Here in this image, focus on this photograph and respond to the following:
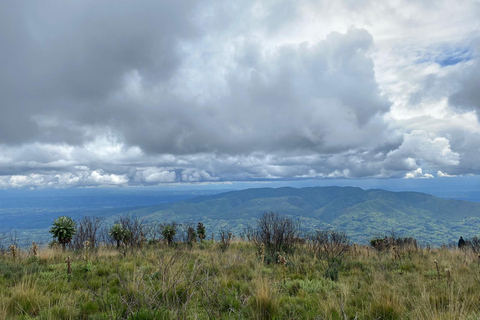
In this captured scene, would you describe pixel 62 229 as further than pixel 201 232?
No

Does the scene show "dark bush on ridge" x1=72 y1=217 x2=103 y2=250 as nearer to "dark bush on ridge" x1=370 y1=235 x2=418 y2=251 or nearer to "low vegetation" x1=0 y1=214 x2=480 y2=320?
"low vegetation" x1=0 y1=214 x2=480 y2=320

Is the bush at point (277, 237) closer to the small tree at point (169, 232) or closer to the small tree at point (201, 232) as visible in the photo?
the small tree at point (201, 232)

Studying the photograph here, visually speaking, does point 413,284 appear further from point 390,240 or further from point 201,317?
point 390,240

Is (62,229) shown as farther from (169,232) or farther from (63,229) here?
(169,232)

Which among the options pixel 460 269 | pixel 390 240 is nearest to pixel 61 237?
pixel 460 269

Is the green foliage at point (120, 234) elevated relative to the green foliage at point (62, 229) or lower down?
lower down

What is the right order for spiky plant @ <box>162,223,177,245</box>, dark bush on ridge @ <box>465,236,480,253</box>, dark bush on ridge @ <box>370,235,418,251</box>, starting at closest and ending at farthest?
dark bush on ridge @ <box>465,236,480,253</box> < dark bush on ridge @ <box>370,235,418,251</box> < spiky plant @ <box>162,223,177,245</box>

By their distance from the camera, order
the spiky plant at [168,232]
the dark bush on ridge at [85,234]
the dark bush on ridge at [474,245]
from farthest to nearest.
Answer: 1. the spiky plant at [168,232]
2. the dark bush on ridge at [85,234]
3. the dark bush on ridge at [474,245]

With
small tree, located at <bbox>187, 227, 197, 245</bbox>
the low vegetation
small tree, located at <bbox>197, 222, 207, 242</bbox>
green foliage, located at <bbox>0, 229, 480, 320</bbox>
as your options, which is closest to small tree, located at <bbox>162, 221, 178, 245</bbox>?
small tree, located at <bbox>187, 227, 197, 245</bbox>

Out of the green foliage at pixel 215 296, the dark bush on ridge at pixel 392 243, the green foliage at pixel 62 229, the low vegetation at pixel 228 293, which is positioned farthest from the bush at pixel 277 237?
the green foliage at pixel 62 229

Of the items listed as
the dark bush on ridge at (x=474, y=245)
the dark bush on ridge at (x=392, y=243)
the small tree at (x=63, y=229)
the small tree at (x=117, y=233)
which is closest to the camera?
the small tree at (x=63, y=229)

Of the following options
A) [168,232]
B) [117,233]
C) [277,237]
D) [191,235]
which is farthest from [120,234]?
[277,237]

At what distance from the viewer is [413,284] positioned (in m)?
6.72

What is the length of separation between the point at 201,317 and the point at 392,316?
143 inches
